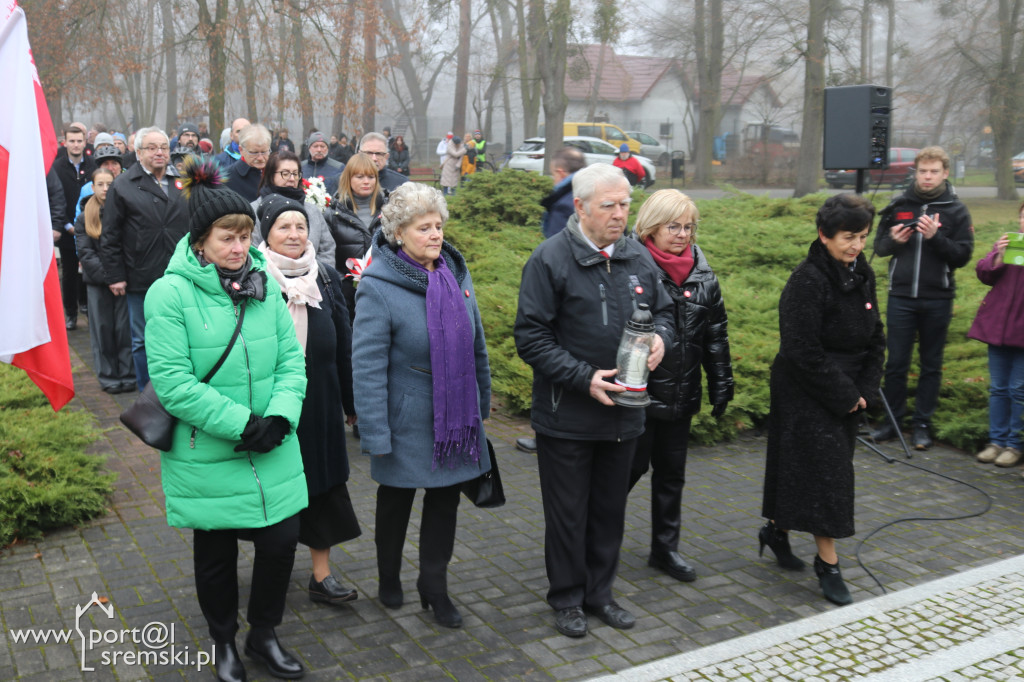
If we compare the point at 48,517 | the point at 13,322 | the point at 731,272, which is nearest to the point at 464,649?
the point at 13,322

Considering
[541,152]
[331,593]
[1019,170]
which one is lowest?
[331,593]

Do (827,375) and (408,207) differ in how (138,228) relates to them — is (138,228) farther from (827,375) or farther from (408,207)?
(827,375)

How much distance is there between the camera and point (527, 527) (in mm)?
5754

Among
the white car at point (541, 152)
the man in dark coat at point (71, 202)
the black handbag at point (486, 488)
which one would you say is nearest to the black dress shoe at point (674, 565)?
the black handbag at point (486, 488)

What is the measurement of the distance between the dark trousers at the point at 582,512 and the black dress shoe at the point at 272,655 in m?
1.21

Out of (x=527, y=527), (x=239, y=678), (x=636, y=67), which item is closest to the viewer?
(x=239, y=678)

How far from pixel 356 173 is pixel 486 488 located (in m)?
3.47

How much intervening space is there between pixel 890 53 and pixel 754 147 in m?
8.20

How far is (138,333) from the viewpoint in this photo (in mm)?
8367

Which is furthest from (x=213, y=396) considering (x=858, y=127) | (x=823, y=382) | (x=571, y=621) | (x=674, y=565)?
(x=858, y=127)

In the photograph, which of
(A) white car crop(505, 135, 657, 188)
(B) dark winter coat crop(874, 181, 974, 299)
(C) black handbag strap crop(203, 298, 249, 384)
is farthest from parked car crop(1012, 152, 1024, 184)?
(C) black handbag strap crop(203, 298, 249, 384)

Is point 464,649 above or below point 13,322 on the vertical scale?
below

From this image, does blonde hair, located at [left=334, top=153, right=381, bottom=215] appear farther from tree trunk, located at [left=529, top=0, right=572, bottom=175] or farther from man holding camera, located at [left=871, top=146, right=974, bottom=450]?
tree trunk, located at [left=529, top=0, right=572, bottom=175]

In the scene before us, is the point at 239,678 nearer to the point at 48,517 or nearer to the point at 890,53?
the point at 48,517
